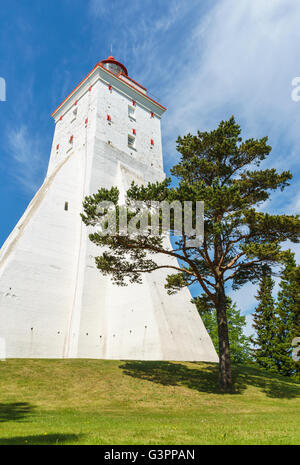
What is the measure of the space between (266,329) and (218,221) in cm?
2717

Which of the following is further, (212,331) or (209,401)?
(212,331)

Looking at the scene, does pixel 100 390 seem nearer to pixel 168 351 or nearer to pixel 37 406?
pixel 37 406

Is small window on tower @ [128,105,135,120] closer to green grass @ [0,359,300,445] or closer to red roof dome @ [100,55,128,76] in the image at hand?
red roof dome @ [100,55,128,76]

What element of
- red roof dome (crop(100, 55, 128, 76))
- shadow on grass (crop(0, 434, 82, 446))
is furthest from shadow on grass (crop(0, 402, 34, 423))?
red roof dome (crop(100, 55, 128, 76))

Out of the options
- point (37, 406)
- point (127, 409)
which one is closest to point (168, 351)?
point (127, 409)

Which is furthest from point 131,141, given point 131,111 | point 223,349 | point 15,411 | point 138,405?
point 15,411

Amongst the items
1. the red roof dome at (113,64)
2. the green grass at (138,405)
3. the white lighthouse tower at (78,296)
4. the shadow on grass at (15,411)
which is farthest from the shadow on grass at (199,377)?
the red roof dome at (113,64)

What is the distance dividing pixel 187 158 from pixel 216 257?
6698 millimetres

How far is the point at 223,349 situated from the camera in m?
15.9

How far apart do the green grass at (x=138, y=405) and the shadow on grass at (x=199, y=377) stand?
5 centimetres

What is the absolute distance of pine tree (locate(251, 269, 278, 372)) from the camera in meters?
36.0
